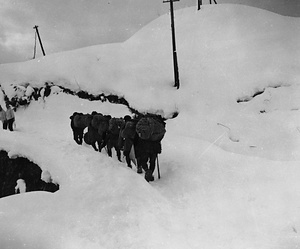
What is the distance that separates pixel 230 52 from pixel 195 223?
1437cm

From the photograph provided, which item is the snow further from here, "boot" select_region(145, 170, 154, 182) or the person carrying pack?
the person carrying pack

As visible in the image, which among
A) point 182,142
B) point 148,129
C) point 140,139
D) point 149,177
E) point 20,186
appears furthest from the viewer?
point 182,142

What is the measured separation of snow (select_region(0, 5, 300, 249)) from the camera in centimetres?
470

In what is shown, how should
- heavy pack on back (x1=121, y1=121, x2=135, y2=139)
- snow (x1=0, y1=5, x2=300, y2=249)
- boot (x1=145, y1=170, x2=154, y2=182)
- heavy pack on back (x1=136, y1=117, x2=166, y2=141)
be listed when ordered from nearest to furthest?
snow (x1=0, y1=5, x2=300, y2=249) → heavy pack on back (x1=136, y1=117, x2=166, y2=141) → boot (x1=145, y1=170, x2=154, y2=182) → heavy pack on back (x1=121, y1=121, x2=135, y2=139)

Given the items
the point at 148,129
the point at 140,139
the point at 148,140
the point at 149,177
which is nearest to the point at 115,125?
the point at 140,139

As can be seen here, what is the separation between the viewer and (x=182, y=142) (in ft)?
32.1

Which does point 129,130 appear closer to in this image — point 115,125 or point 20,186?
point 115,125

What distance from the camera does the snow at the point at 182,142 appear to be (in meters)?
4.70

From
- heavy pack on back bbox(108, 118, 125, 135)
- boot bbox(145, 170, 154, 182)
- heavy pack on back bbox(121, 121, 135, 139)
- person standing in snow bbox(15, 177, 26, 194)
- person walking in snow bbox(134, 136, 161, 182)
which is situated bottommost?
person standing in snow bbox(15, 177, 26, 194)

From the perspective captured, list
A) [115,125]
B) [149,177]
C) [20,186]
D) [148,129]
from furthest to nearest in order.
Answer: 1. [20,186]
2. [115,125]
3. [149,177]
4. [148,129]

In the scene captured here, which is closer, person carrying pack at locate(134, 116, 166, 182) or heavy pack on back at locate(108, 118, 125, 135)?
person carrying pack at locate(134, 116, 166, 182)

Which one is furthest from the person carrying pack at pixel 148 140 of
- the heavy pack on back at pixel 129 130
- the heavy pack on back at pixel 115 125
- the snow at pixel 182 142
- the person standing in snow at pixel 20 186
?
the person standing in snow at pixel 20 186

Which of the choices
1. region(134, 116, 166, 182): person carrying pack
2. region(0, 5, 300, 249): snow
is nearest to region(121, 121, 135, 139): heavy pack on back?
region(134, 116, 166, 182): person carrying pack

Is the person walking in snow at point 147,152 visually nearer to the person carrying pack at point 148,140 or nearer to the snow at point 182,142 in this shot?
the person carrying pack at point 148,140
